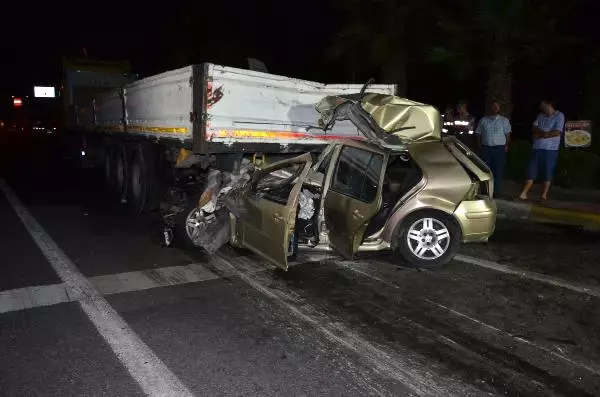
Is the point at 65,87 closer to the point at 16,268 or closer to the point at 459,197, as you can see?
the point at 16,268

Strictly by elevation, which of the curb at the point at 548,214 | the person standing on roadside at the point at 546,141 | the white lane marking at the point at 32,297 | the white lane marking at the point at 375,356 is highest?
the person standing on roadside at the point at 546,141

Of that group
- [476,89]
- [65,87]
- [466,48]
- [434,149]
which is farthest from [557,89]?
[65,87]

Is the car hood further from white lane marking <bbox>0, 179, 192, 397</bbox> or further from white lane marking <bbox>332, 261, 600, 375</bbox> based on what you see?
white lane marking <bbox>0, 179, 192, 397</bbox>

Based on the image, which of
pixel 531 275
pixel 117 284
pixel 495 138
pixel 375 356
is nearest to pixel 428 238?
pixel 531 275

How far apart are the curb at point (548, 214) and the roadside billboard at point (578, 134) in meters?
2.07

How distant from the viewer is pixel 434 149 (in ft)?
20.7

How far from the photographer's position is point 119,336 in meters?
4.30

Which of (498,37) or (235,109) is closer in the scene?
(235,109)

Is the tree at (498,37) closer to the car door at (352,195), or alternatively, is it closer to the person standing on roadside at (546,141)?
the person standing on roadside at (546,141)

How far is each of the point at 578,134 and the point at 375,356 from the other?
27.5 ft

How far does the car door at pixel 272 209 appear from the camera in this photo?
18.3ft

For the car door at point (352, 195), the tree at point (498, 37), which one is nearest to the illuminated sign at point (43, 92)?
the tree at point (498, 37)

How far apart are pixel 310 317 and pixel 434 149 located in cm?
267

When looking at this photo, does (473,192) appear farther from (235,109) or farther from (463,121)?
(463,121)
